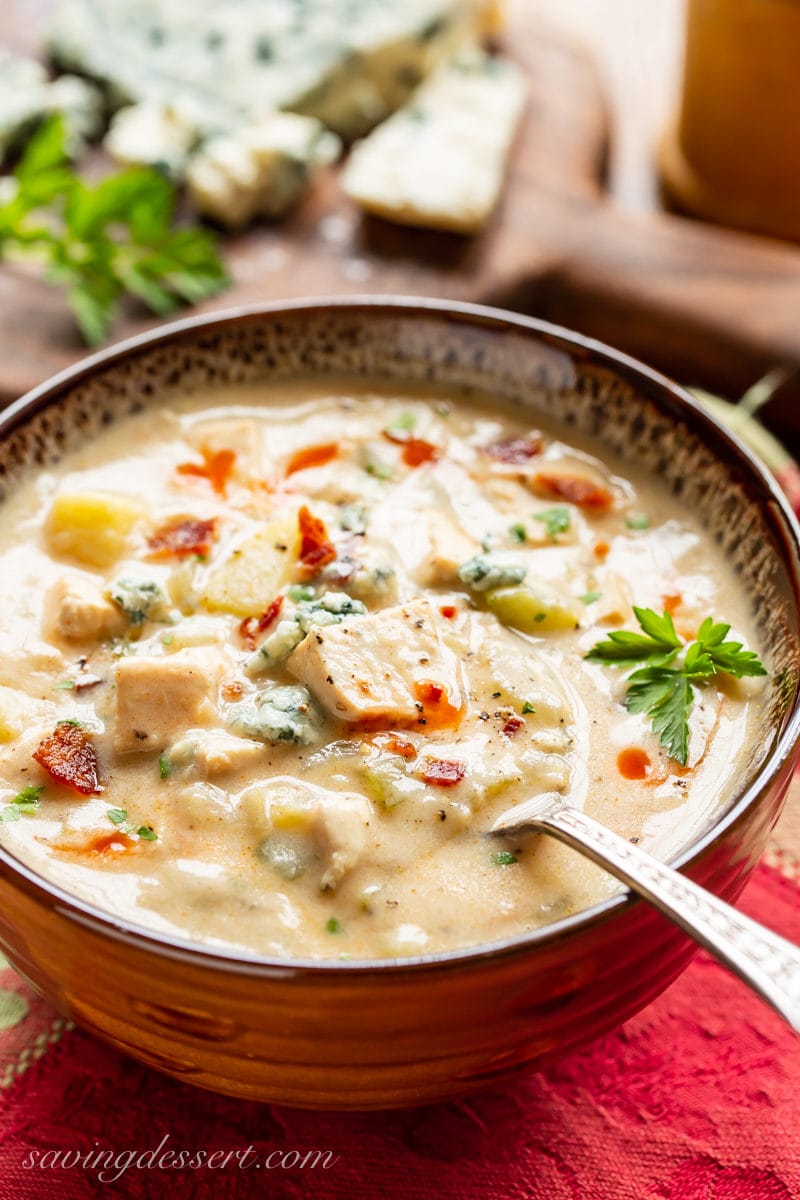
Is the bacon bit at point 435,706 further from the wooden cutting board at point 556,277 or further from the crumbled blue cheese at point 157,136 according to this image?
the crumbled blue cheese at point 157,136

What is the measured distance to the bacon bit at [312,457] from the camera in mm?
3006

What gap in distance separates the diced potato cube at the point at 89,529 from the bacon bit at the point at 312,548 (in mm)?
398

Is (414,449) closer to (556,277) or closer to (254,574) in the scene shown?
(254,574)

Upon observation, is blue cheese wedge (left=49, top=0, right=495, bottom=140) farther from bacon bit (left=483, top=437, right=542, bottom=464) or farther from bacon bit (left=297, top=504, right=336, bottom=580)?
bacon bit (left=297, top=504, right=336, bottom=580)

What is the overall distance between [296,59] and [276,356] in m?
2.56

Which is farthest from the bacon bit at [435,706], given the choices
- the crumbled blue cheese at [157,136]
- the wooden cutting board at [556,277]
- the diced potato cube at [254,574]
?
the crumbled blue cheese at [157,136]

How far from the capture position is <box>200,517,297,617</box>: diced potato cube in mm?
2590

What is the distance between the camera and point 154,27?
5.40 meters

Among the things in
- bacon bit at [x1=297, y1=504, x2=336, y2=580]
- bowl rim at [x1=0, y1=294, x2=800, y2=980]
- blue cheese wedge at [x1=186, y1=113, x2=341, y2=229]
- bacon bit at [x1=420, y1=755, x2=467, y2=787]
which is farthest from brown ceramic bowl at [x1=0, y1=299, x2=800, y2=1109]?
blue cheese wedge at [x1=186, y1=113, x2=341, y2=229]

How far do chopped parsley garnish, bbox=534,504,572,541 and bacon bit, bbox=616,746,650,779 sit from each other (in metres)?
0.62

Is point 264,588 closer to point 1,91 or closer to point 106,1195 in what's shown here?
point 106,1195

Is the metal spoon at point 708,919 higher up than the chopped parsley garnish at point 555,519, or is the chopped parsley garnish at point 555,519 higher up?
the chopped parsley garnish at point 555,519

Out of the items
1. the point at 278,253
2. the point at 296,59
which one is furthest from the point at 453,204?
the point at 296,59

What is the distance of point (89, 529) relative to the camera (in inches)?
108
